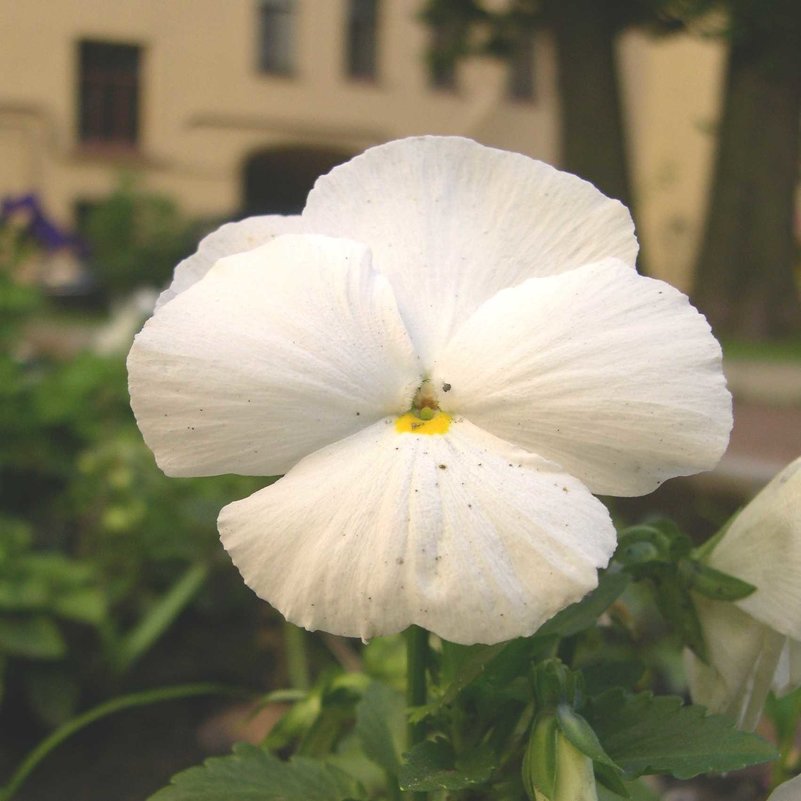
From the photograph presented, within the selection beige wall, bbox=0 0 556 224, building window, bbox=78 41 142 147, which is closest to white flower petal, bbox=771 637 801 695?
Result: beige wall, bbox=0 0 556 224

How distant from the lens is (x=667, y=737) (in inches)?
17.7

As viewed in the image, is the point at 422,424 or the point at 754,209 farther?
the point at 754,209

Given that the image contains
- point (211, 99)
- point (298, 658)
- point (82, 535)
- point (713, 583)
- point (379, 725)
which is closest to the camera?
point (713, 583)

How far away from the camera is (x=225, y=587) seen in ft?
5.79

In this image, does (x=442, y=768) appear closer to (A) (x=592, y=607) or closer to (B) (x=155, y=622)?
(A) (x=592, y=607)

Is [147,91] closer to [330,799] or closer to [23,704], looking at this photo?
[23,704]

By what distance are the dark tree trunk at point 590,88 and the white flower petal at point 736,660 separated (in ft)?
20.7

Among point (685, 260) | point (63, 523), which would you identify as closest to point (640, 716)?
point (63, 523)

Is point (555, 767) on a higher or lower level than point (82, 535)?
higher

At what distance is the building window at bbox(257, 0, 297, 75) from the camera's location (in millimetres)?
13180

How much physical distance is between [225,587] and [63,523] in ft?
1.39

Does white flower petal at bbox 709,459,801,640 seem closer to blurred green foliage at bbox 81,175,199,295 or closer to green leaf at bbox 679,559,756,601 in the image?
green leaf at bbox 679,559,756,601

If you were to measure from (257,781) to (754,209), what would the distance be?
22.1ft

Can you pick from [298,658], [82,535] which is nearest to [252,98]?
[82,535]
